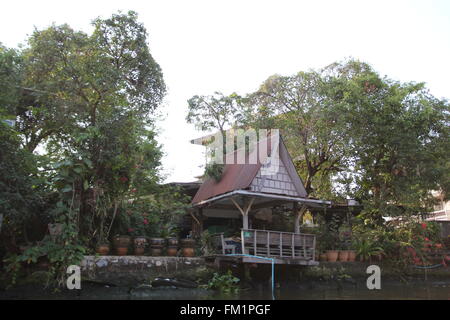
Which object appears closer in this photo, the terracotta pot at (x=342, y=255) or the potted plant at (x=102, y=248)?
the potted plant at (x=102, y=248)

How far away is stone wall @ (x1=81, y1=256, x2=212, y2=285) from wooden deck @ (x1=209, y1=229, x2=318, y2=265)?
2.74 ft

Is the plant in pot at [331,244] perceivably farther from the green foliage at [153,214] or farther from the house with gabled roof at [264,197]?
the green foliage at [153,214]

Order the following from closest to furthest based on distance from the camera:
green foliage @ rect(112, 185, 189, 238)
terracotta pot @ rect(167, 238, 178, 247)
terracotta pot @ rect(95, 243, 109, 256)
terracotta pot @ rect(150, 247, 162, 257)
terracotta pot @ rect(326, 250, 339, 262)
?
terracotta pot @ rect(95, 243, 109, 256) < terracotta pot @ rect(150, 247, 162, 257) < green foliage @ rect(112, 185, 189, 238) < terracotta pot @ rect(167, 238, 178, 247) < terracotta pot @ rect(326, 250, 339, 262)

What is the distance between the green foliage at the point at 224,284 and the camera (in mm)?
10844

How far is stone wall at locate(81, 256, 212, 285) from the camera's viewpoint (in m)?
10.1

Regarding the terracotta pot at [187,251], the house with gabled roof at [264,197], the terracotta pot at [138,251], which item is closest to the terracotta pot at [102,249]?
the terracotta pot at [138,251]

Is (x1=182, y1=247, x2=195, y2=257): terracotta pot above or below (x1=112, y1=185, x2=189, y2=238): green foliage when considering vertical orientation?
below

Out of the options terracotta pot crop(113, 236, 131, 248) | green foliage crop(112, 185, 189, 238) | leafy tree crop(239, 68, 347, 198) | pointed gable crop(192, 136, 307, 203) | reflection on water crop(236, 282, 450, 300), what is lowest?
reflection on water crop(236, 282, 450, 300)

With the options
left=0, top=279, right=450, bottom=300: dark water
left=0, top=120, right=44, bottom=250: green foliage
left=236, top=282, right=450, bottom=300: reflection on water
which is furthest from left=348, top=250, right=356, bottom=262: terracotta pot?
left=0, top=120, right=44, bottom=250: green foliage

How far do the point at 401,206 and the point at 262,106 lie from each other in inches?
282

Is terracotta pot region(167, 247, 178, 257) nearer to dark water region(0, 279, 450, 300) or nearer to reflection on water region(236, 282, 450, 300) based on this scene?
dark water region(0, 279, 450, 300)

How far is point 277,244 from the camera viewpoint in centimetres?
1216

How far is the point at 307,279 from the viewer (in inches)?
501

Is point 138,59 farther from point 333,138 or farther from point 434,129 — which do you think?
point 434,129
